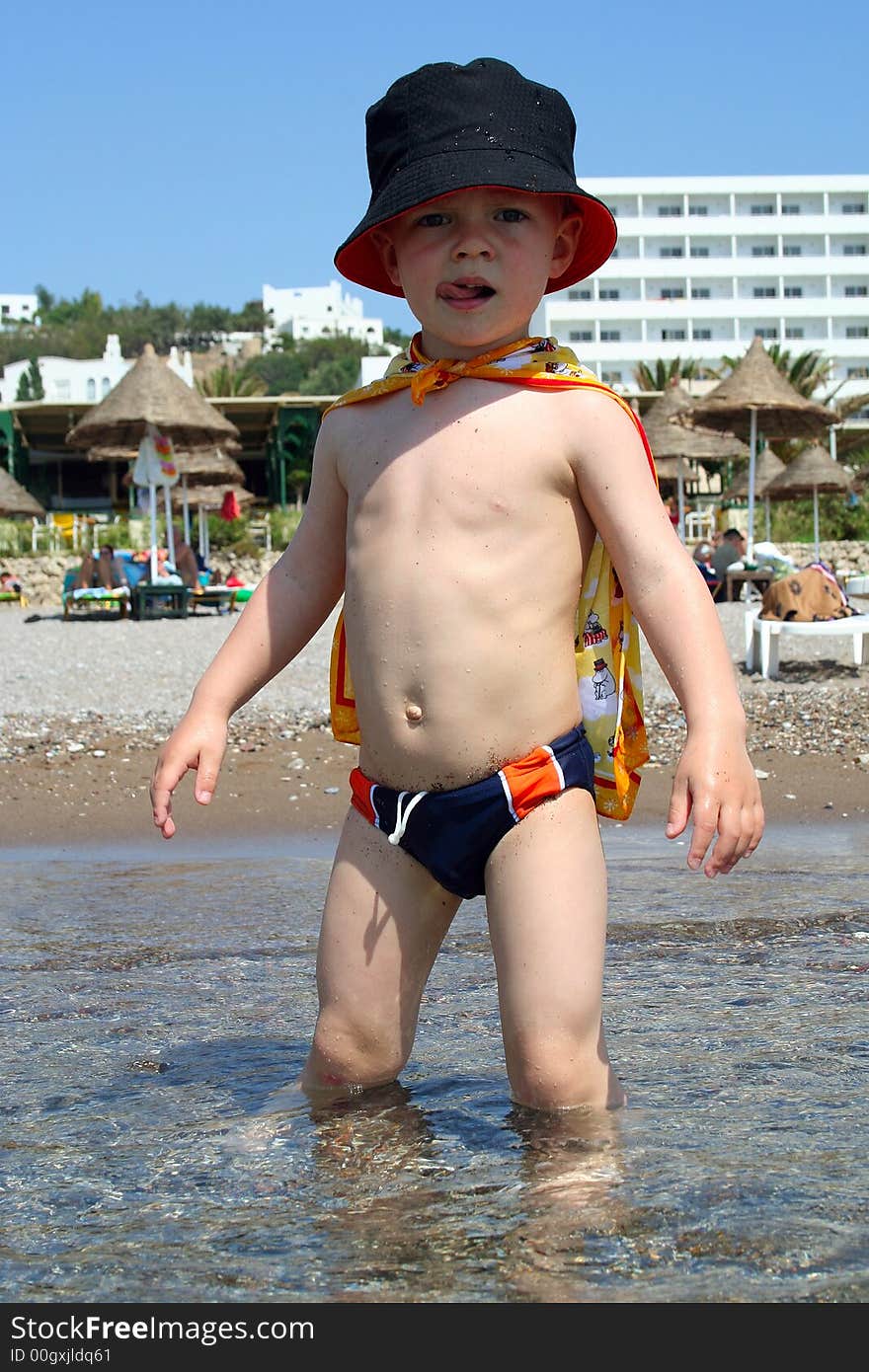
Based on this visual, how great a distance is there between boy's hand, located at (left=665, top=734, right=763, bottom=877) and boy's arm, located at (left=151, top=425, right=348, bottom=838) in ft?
2.76

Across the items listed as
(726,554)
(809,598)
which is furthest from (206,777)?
(726,554)

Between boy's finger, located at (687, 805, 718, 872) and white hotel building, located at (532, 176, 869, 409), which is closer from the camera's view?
boy's finger, located at (687, 805, 718, 872)

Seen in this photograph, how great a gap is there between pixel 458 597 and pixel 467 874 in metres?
0.46

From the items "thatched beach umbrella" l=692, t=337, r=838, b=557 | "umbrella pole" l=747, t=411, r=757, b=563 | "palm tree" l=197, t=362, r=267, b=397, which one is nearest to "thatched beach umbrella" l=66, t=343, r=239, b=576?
"thatched beach umbrella" l=692, t=337, r=838, b=557

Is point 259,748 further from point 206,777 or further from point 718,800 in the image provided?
point 718,800

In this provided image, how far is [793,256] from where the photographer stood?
7825 centimetres

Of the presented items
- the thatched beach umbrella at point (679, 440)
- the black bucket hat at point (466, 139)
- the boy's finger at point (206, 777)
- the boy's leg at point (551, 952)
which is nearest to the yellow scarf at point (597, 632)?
the boy's leg at point (551, 952)

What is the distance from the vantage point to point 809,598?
1175cm

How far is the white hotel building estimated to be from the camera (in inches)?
2977

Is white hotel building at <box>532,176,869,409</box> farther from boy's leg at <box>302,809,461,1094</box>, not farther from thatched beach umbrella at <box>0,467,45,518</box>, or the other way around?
boy's leg at <box>302,809,461,1094</box>

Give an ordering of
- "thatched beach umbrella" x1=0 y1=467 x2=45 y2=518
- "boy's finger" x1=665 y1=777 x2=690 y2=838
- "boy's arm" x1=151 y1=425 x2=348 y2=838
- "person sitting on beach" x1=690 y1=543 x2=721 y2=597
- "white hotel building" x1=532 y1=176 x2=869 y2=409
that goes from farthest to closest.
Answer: "white hotel building" x1=532 y1=176 x2=869 y2=409
"thatched beach umbrella" x1=0 y1=467 x2=45 y2=518
"person sitting on beach" x1=690 y1=543 x2=721 y2=597
"boy's arm" x1=151 y1=425 x2=348 y2=838
"boy's finger" x1=665 y1=777 x2=690 y2=838

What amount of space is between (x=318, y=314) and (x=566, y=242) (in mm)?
153781
